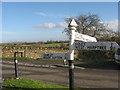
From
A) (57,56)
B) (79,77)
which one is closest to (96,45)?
(57,56)

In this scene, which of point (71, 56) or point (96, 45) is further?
point (71, 56)

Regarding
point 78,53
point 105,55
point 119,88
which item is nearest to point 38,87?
point 119,88

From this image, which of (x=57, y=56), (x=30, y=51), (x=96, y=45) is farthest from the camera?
(x=30, y=51)

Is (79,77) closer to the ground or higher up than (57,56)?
closer to the ground

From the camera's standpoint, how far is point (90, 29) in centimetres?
3666

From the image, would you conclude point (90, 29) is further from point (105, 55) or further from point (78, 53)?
point (105, 55)

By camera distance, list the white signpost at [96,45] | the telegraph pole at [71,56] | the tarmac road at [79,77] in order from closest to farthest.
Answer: the white signpost at [96,45], the telegraph pole at [71,56], the tarmac road at [79,77]

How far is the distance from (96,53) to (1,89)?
18635 mm

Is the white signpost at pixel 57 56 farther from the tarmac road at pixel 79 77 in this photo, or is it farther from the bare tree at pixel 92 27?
the bare tree at pixel 92 27

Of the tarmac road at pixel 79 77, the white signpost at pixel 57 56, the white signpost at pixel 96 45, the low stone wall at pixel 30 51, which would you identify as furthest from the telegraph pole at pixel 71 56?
the low stone wall at pixel 30 51

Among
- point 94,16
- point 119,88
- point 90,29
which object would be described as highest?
point 94,16

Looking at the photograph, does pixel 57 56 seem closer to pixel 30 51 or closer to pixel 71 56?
pixel 71 56

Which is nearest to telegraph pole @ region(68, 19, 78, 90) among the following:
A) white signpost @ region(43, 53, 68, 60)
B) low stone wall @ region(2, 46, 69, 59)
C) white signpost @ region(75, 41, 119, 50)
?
white signpost @ region(75, 41, 119, 50)

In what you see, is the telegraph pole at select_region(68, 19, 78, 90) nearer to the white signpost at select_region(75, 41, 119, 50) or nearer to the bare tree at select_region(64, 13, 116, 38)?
the white signpost at select_region(75, 41, 119, 50)
